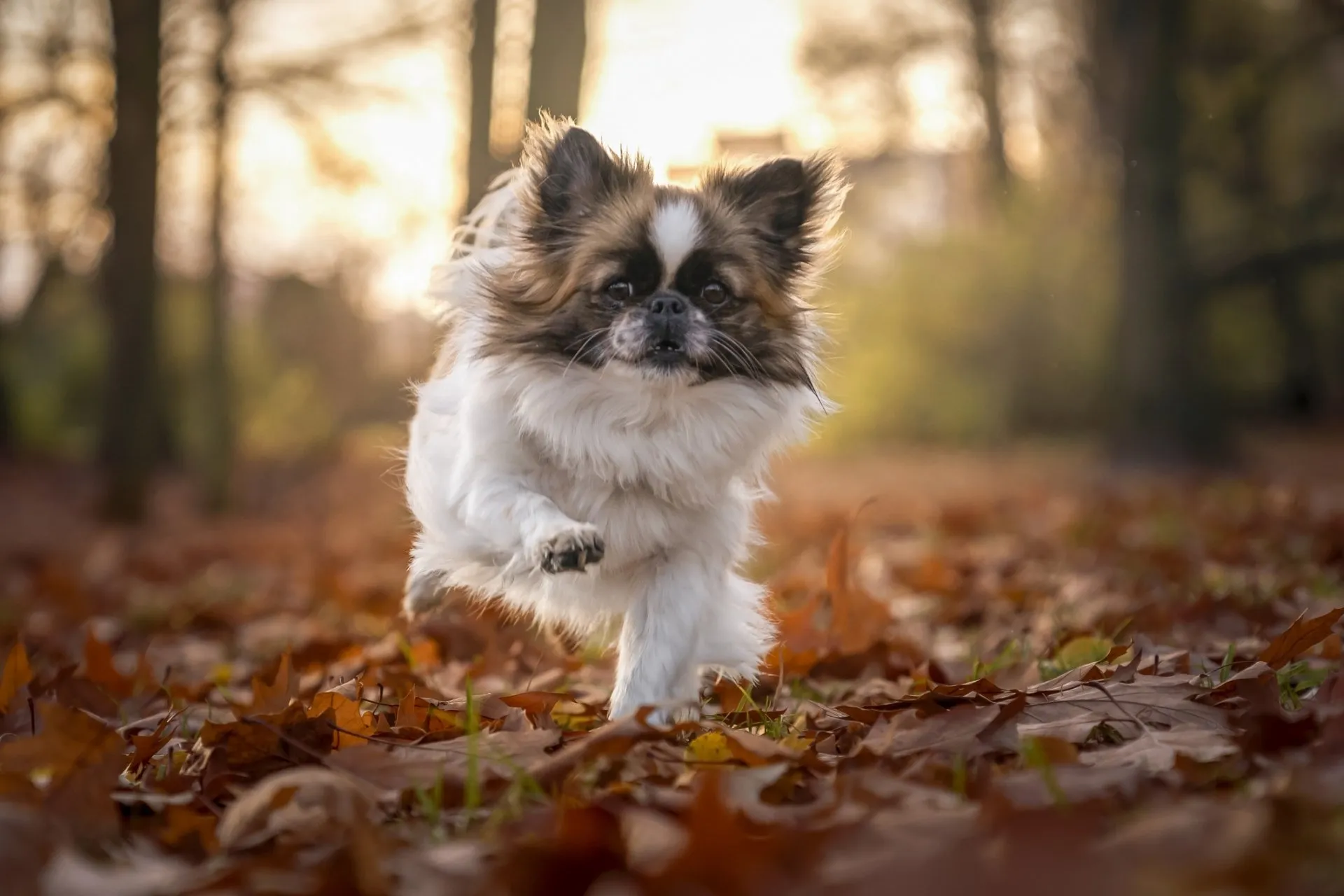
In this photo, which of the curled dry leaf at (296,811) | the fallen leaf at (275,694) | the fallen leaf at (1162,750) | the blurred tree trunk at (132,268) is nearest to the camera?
the curled dry leaf at (296,811)

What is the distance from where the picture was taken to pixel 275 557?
8.55 metres

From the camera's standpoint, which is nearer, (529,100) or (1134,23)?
(529,100)

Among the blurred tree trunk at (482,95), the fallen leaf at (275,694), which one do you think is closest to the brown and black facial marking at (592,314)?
the fallen leaf at (275,694)

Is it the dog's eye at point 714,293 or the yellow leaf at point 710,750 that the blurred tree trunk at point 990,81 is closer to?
the dog's eye at point 714,293

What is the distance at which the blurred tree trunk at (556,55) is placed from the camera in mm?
7520

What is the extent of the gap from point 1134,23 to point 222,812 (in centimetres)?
1097

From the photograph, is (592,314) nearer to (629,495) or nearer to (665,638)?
(629,495)

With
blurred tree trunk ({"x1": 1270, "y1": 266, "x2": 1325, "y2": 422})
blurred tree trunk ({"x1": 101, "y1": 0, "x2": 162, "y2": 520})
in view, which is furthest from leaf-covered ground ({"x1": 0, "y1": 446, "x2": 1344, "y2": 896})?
blurred tree trunk ({"x1": 1270, "y1": 266, "x2": 1325, "y2": 422})

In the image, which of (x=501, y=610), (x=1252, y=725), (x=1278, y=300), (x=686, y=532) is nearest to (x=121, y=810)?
(x=686, y=532)

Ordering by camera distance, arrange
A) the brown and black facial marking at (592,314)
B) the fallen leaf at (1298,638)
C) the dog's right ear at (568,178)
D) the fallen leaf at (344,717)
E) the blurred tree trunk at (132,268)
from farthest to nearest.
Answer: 1. the blurred tree trunk at (132,268)
2. the dog's right ear at (568,178)
3. the brown and black facial marking at (592,314)
4. the fallen leaf at (1298,638)
5. the fallen leaf at (344,717)

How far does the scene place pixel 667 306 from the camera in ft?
11.4

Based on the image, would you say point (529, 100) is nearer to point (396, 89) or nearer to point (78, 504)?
point (396, 89)

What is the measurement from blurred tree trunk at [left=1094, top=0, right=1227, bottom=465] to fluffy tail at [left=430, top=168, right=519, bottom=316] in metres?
7.94

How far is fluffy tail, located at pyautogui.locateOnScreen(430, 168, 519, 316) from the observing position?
4051 millimetres
